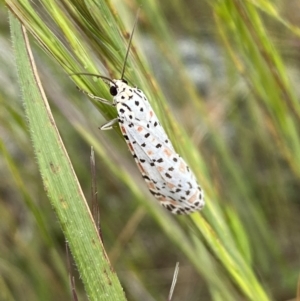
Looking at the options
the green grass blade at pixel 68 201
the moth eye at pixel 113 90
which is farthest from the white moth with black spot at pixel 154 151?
the green grass blade at pixel 68 201

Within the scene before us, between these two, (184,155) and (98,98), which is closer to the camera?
(98,98)

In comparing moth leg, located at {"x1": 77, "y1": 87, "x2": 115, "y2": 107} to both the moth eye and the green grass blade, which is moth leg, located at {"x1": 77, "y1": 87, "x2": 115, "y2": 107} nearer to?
the moth eye

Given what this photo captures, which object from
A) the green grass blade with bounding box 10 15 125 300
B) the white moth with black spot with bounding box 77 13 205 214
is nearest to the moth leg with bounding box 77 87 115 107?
the white moth with black spot with bounding box 77 13 205 214

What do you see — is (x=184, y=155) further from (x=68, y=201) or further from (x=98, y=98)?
(x=68, y=201)

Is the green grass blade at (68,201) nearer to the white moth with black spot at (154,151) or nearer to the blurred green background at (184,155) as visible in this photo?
the blurred green background at (184,155)

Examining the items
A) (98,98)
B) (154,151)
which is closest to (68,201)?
(98,98)

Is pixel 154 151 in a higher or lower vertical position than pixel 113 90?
lower
